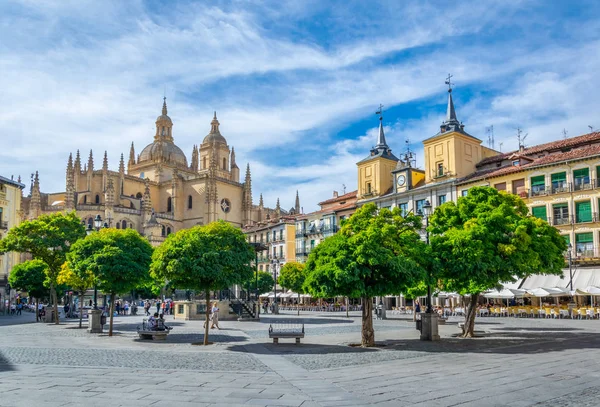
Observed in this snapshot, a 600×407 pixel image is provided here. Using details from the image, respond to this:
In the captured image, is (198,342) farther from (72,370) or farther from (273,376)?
(273,376)

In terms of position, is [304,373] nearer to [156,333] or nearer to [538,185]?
[156,333]

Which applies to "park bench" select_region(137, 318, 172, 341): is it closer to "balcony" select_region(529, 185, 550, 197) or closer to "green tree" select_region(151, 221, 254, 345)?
"green tree" select_region(151, 221, 254, 345)

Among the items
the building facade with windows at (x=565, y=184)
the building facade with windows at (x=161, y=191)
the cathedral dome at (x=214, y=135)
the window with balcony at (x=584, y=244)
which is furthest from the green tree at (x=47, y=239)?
the cathedral dome at (x=214, y=135)

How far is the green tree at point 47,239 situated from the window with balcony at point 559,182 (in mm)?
Result: 31446

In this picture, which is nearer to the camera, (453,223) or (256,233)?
(453,223)

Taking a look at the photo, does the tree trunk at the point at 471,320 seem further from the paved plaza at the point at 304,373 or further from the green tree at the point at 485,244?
the paved plaza at the point at 304,373

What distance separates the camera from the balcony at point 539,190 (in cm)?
3859

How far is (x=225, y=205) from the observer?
94.5m

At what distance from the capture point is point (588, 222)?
1412 inches

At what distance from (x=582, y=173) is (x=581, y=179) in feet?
1.36

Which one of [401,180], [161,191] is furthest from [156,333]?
[161,191]

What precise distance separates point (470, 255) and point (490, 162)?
29572 millimetres

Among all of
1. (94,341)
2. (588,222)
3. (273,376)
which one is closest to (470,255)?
(273,376)

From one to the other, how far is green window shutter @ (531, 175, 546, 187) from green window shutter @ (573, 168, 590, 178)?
2227 mm
